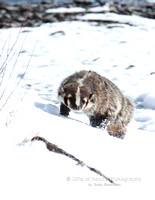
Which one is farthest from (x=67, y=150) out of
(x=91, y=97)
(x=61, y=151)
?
(x=91, y=97)

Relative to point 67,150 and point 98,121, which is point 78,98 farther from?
point 67,150

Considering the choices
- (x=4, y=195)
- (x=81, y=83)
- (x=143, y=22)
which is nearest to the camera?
(x=4, y=195)

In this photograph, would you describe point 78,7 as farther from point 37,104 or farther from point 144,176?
point 144,176

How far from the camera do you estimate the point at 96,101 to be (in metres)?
5.12

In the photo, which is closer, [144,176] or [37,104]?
[144,176]

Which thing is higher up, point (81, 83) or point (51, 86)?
point (81, 83)

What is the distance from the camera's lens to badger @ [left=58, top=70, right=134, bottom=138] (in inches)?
186

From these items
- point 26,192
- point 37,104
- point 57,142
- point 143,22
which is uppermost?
point 26,192

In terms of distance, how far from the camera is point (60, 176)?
2.78 meters

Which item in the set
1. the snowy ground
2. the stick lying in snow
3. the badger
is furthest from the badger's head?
the stick lying in snow

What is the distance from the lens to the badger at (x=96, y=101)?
4730 millimetres

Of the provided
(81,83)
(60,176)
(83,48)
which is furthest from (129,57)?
(60,176)

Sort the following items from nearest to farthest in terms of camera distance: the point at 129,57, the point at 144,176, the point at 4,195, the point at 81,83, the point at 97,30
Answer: the point at 4,195
the point at 144,176
the point at 81,83
the point at 129,57
the point at 97,30

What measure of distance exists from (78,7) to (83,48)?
5.57m
